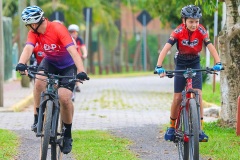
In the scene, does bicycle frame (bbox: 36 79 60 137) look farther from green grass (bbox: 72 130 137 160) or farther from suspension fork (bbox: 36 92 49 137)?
green grass (bbox: 72 130 137 160)

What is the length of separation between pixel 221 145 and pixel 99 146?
5.31ft

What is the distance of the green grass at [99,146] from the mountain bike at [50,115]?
3.37 feet

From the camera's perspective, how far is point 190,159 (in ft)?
33.9

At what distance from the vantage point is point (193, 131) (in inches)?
400

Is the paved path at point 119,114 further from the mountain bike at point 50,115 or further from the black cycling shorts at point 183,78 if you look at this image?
the mountain bike at point 50,115

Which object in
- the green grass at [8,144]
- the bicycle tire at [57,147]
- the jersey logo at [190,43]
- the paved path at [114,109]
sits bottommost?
the paved path at [114,109]

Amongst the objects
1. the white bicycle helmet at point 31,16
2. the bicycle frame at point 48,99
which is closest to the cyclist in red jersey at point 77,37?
the white bicycle helmet at point 31,16

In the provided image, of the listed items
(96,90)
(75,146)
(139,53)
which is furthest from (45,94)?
(139,53)

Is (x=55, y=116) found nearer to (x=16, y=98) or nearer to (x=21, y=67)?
(x=21, y=67)

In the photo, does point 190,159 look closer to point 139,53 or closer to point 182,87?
point 182,87

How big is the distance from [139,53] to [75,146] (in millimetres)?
38277

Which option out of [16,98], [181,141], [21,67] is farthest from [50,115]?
[16,98]

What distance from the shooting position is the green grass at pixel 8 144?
1166cm

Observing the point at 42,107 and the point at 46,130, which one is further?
the point at 42,107
